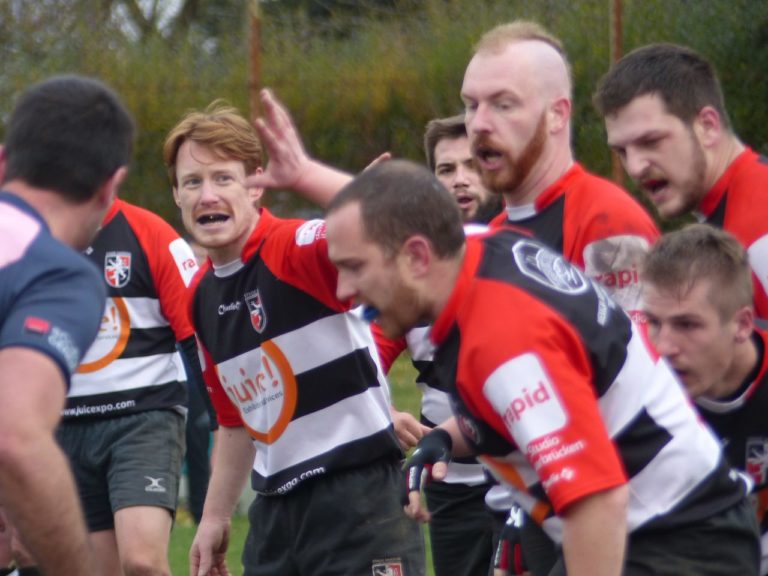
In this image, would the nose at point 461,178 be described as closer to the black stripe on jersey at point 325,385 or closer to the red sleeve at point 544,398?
the black stripe on jersey at point 325,385

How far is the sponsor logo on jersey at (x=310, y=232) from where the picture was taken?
4.32 meters

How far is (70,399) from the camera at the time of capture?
5.88 metres

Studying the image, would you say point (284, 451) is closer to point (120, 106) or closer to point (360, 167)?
point (120, 106)

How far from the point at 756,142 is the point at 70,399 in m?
6.69

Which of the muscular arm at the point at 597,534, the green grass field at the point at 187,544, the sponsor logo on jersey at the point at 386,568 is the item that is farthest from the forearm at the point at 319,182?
the green grass field at the point at 187,544

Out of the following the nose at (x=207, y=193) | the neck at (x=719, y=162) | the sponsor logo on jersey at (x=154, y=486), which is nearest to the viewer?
the neck at (x=719, y=162)

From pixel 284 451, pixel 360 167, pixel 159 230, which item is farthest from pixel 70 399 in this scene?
pixel 360 167

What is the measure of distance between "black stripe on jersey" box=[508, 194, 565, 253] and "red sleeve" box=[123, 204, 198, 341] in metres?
2.27

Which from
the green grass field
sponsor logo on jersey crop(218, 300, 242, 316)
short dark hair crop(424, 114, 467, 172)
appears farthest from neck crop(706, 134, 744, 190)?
the green grass field

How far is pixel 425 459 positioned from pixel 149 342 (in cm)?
271

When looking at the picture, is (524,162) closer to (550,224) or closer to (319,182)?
(550,224)

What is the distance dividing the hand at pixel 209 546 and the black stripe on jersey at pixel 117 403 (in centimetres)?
123

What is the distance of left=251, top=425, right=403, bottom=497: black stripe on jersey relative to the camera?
14.5 ft

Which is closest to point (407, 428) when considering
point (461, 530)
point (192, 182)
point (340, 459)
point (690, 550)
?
point (340, 459)
